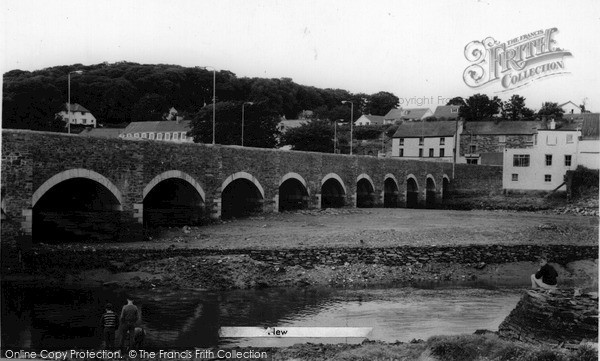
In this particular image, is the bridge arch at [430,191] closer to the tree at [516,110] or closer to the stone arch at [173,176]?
the tree at [516,110]

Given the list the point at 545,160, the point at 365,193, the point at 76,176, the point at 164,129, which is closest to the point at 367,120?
the point at 164,129

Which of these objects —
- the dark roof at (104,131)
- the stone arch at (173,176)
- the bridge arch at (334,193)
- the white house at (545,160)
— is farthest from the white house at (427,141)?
the stone arch at (173,176)

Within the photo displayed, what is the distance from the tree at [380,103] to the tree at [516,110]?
31.8 meters

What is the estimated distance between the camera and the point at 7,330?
12.1 m

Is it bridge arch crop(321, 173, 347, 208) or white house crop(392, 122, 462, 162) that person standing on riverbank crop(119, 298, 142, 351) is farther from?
white house crop(392, 122, 462, 162)

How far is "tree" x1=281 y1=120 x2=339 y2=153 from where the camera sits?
56250mm

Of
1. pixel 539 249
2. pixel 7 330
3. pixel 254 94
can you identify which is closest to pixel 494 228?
pixel 539 249

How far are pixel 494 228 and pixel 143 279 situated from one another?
1637cm

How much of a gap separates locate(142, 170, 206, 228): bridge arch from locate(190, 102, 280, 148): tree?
23.8 metres

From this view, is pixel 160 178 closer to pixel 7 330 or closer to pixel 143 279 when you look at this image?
pixel 143 279

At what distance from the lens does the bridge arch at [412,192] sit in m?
47.2

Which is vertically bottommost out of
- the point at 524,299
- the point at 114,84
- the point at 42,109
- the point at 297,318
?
the point at 297,318

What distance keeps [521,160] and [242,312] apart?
30209mm

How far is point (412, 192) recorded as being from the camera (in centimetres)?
4791
